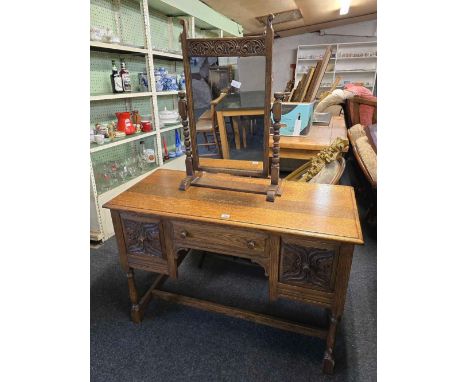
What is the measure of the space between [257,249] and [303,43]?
9.01 m

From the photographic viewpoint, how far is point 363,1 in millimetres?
5531

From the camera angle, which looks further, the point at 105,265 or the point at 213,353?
the point at 105,265

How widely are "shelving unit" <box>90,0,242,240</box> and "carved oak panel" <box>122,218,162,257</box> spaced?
0.93 meters

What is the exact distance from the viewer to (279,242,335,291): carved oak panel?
105 centimetres

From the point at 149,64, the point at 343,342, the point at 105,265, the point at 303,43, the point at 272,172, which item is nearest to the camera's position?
the point at 272,172

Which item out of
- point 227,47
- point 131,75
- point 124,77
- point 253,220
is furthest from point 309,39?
point 253,220

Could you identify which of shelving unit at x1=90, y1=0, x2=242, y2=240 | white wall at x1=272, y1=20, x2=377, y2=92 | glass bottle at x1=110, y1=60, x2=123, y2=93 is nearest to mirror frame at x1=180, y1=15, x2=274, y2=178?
shelving unit at x1=90, y1=0, x2=242, y2=240

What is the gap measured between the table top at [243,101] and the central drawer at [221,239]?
1.87 ft

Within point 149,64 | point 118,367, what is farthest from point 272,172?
point 149,64

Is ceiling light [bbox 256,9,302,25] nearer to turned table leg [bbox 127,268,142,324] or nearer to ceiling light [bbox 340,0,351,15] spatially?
ceiling light [bbox 340,0,351,15]

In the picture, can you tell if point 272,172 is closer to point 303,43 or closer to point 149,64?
point 149,64

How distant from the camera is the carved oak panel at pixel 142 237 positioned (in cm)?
126

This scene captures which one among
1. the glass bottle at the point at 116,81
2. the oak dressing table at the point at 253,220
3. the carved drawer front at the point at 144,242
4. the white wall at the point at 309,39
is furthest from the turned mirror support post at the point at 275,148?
the white wall at the point at 309,39

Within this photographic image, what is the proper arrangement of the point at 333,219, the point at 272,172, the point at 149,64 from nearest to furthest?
the point at 333,219, the point at 272,172, the point at 149,64
